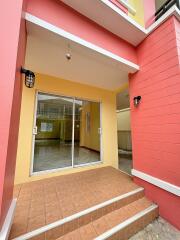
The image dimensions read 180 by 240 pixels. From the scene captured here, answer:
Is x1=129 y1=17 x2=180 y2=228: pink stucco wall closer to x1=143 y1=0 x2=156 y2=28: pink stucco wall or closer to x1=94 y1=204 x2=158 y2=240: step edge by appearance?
x1=94 y1=204 x2=158 y2=240: step edge

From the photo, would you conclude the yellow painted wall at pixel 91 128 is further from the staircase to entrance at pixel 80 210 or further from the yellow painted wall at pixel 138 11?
the yellow painted wall at pixel 138 11

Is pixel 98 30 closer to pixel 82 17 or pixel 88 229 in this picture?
pixel 82 17

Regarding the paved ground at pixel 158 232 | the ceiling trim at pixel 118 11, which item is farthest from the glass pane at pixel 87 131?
the ceiling trim at pixel 118 11

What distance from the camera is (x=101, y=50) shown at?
1938 mm

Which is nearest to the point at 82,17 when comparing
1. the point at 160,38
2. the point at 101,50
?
the point at 101,50

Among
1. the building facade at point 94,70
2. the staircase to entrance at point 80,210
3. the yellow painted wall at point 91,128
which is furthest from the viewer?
the yellow painted wall at point 91,128

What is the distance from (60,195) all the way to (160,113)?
2355mm

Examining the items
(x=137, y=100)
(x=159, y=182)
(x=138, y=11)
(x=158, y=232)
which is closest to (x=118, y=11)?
(x=138, y=11)

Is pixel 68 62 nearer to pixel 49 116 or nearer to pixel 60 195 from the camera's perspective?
pixel 49 116

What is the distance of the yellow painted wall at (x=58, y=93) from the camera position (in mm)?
2555

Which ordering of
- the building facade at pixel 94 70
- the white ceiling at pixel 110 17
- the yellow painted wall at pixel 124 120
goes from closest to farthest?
the building facade at pixel 94 70, the white ceiling at pixel 110 17, the yellow painted wall at pixel 124 120

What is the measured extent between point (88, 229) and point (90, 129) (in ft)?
11.5

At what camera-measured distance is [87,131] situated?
4.91m

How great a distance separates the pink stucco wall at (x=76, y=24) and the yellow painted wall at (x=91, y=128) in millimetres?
2096
